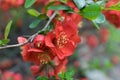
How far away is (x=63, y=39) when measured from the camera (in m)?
1.55

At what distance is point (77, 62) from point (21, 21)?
3.22ft

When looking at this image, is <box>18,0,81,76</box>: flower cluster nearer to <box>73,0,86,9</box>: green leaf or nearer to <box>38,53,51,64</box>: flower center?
→ <box>38,53,51,64</box>: flower center

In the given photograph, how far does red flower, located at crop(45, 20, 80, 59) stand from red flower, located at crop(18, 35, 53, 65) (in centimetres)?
4

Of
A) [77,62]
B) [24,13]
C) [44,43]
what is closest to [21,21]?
[24,13]

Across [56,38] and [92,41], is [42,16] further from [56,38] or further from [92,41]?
[92,41]

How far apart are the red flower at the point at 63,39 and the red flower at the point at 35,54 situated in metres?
0.04

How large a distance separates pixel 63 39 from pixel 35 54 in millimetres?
128

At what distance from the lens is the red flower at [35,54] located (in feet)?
4.89

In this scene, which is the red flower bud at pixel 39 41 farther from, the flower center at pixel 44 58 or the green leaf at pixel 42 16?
the green leaf at pixel 42 16

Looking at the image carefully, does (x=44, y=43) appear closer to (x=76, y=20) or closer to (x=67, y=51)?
(x=67, y=51)

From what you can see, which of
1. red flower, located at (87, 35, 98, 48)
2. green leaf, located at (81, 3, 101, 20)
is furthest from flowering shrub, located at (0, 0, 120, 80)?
red flower, located at (87, 35, 98, 48)

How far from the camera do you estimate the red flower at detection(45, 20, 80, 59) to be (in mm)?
1493

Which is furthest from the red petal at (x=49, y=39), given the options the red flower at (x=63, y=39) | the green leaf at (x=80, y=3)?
the green leaf at (x=80, y=3)

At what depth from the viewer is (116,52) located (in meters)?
4.91
